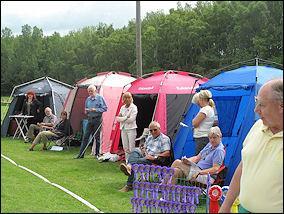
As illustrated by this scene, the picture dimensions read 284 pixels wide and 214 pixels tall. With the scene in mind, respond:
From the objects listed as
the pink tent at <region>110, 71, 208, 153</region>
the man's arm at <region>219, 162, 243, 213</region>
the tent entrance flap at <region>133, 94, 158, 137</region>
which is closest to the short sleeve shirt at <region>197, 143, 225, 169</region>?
the pink tent at <region>110, 71, 208, 153</region>

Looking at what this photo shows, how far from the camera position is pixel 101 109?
799cm

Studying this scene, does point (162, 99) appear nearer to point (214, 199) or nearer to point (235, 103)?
point (235, 103)

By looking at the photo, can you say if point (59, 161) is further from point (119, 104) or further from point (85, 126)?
point (119, 104)

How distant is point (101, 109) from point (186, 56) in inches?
205

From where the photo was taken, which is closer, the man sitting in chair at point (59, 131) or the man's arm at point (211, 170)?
the man's arm at point (211, 170)

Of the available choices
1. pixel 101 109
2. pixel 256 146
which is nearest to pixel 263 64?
pixel 101 109

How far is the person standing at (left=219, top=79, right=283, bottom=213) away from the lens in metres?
1.74

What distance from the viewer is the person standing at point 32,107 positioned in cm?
938

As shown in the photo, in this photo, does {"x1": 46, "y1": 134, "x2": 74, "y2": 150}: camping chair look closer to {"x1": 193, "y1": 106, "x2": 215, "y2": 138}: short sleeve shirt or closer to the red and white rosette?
{"x1": 193, "y1": 106, "x2": 215, "y2": 138}: short sleeve shirt

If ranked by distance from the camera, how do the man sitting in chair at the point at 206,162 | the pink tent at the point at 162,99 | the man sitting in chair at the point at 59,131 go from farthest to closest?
the man sitting in chair at the point at 59,131
the pink tent at the point at 162,99
the man sitting in chair at the point at 206,162

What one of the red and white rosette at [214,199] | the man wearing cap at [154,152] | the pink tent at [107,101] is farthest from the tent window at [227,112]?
the red and white rosette at [214,199]

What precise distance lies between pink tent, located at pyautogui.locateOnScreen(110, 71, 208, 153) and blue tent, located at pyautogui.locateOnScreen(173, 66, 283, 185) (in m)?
0.87

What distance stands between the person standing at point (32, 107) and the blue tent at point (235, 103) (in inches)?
155

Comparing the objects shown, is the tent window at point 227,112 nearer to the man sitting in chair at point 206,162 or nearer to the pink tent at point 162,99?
the pink tent at point 162,99
